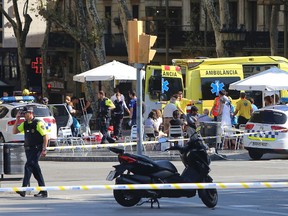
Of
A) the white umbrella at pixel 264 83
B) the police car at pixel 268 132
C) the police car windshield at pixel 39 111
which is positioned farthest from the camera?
the white umbrella at pixel 264 83

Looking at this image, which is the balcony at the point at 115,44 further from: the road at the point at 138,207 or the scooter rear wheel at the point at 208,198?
the scooter rear wheel at the point at 208,198

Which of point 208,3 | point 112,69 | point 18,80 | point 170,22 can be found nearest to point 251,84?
point 112,69

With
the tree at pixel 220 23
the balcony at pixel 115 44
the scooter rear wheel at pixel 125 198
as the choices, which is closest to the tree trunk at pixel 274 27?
the tree at pixel 220 23

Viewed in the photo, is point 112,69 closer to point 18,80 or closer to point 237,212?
point 237,212

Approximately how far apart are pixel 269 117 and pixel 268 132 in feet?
1.42

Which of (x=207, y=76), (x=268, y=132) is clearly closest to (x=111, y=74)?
(x=207, y=76)

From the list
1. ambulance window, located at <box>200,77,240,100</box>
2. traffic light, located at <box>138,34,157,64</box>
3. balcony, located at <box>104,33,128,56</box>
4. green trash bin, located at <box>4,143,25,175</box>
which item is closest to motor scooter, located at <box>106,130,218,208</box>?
traffic light, located at <box>138,34,157,64</box>

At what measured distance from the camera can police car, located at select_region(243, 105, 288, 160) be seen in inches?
1078

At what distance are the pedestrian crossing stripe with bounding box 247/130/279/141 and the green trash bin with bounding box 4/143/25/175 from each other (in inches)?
331

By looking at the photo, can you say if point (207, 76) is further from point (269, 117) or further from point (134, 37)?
point (134, 37)

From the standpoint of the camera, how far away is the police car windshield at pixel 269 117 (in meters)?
27.5

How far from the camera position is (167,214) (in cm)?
1602

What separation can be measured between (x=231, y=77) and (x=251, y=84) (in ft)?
11.8

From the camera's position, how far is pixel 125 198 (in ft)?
55.2
